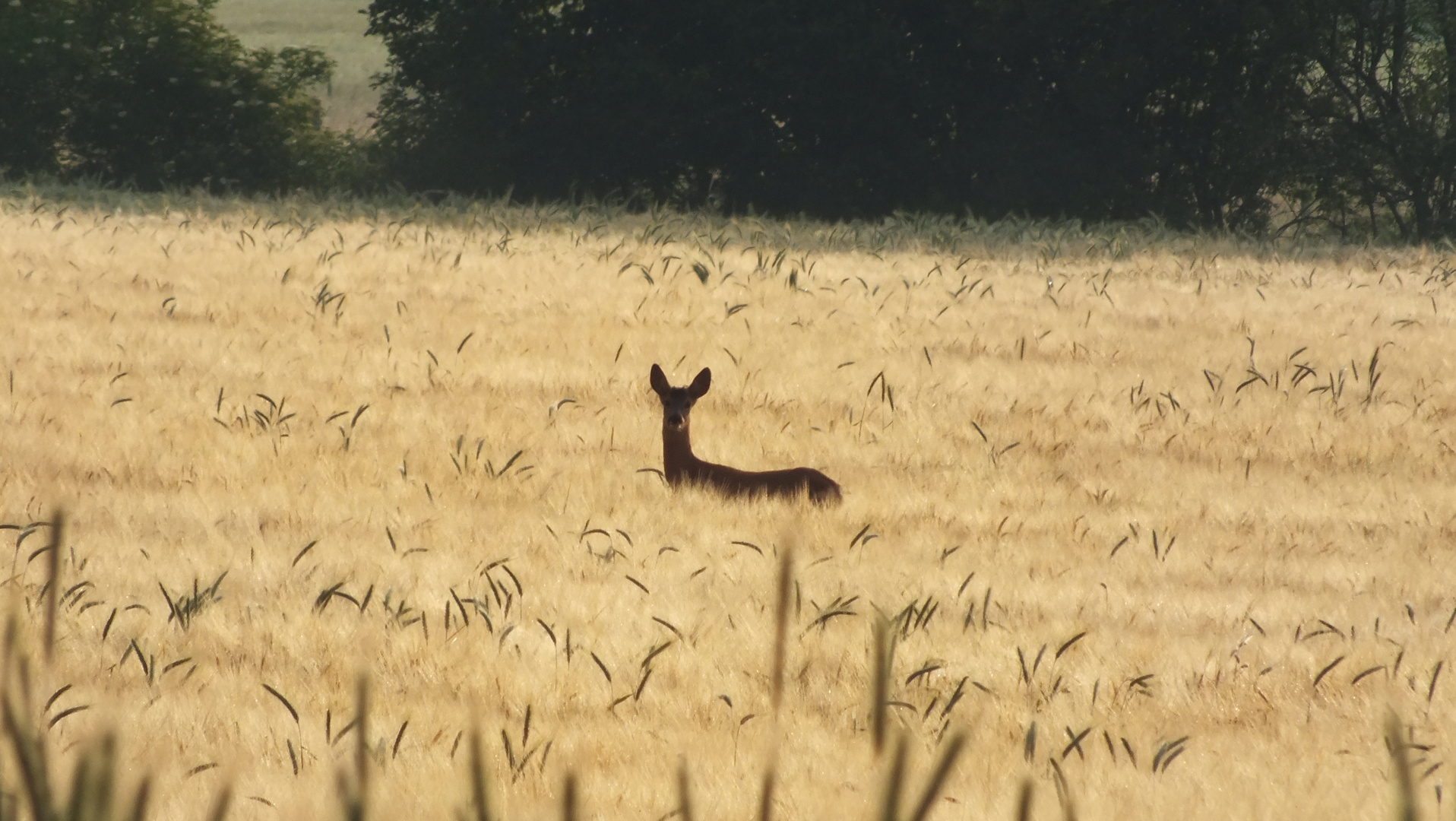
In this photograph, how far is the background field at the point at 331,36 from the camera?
66.8 metres

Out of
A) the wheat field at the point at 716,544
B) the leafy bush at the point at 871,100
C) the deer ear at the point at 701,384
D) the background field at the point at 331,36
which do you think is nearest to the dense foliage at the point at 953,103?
the leafy bush at the point at 871,100

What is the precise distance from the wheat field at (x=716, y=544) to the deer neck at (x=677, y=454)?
197 millimetres

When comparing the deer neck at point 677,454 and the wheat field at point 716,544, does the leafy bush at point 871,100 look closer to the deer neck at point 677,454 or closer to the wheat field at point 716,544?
the wheat field at point 716,544

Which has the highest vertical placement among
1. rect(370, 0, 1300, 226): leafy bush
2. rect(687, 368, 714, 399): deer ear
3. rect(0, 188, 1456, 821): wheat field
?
rect(370, 0, 1300, 226): leafy bush

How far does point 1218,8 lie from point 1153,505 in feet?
66.5

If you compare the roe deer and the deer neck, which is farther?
the deer neck

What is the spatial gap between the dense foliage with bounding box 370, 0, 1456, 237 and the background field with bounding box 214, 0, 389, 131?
37.0m

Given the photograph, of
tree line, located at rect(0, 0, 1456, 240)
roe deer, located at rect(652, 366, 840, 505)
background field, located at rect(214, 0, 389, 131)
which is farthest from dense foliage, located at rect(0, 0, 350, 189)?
background field, located at rect(214, 0, 389, 131)

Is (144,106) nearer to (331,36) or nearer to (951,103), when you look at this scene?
(951,103)

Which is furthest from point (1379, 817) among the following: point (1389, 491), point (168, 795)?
point (1389, 491)

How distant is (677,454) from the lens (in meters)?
6.20

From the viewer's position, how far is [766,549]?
211 inches

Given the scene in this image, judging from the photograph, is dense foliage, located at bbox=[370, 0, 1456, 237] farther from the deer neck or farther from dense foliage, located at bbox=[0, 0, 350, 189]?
the deer neck

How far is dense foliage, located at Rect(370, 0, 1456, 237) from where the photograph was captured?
81.7ft
